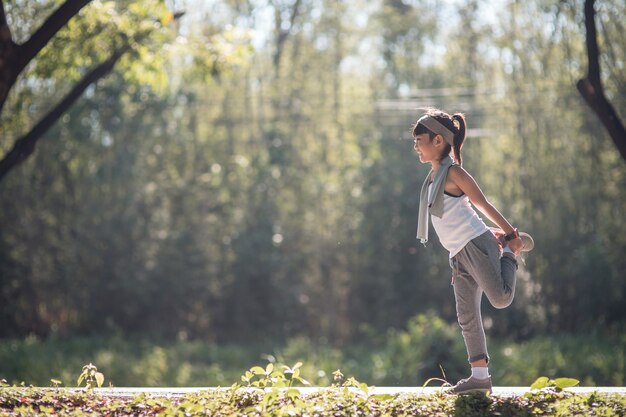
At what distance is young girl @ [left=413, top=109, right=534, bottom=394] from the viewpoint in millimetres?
4527

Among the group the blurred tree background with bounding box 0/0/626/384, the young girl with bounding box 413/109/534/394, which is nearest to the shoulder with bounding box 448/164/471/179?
the young girl with bounding box 413/109/534/394

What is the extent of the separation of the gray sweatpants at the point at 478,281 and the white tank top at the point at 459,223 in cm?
3

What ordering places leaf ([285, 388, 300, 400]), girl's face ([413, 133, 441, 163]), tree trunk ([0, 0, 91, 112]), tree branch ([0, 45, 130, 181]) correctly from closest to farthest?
leaf ([285, 388, 300, 400]) < girl's face ([413, 133, 441, 163]) < tree trunk ([0, 0, 91, 112]) < tree branch ([0, 45, 130, 181])

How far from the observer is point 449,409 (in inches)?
173

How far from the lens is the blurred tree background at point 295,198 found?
1383 cm

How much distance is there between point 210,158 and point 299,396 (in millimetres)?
10564

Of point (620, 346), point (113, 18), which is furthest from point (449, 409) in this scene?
point (620, 346)

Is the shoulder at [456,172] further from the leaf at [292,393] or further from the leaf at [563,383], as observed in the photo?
the leaf at [292,393]

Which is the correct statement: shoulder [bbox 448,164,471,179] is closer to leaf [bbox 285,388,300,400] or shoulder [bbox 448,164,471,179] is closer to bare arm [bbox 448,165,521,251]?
bare arm [bbox 448,165,521,251]

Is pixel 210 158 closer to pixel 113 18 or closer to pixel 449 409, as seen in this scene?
pixel 113 18

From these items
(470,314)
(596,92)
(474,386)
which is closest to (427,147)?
(470,314)

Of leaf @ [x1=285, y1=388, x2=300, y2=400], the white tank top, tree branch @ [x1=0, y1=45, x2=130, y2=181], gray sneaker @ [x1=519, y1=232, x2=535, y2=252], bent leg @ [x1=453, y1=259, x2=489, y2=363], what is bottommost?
leaf @ [x1=285, y1=388, x2=300, y2=400]

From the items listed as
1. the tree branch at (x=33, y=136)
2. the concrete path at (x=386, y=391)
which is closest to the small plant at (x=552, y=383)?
the concrete path at (x=386, y=391)

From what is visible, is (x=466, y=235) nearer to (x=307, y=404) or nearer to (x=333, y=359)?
(x=307, y=404)
